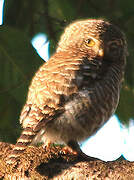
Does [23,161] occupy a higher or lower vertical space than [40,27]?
lower

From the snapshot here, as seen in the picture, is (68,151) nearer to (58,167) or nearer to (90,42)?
(58,167)

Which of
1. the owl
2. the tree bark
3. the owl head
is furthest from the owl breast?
the owl head

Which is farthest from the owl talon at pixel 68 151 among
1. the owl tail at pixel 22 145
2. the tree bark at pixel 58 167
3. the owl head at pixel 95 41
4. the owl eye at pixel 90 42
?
the owl eye at pixel 90 42

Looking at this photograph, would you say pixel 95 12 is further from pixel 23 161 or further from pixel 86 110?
pixel 23 161

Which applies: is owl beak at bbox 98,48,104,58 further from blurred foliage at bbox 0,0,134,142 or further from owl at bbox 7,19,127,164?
blurred foliage at bbox 0,0,134,142

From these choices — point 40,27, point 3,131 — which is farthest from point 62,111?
point 40,27

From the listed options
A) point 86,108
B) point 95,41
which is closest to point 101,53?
point 95,41
